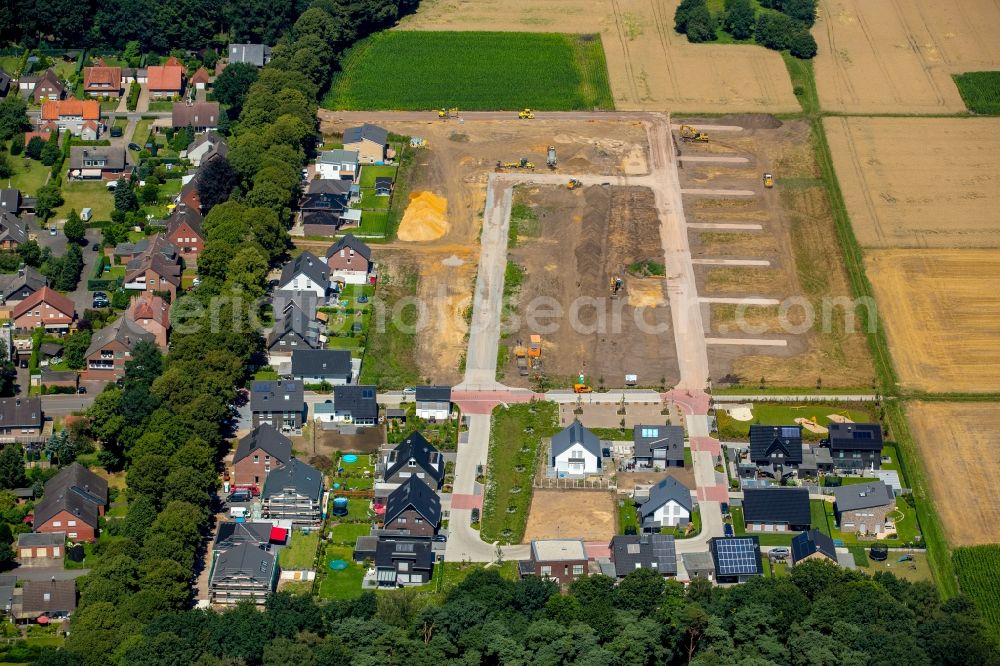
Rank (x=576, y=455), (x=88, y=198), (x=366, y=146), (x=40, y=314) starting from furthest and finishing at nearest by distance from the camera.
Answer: (x=366, y=146) → (x=88, y=198) → (x=40, y=314) → (x=576, y=455)

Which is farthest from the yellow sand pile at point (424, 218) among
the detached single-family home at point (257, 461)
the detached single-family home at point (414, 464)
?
the detached single-family home at point (257, 461)

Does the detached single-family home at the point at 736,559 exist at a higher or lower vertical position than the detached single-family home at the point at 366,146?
lower

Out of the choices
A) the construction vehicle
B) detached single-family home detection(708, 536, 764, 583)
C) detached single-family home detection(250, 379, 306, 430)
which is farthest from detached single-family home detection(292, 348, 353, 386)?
the construction vehicle

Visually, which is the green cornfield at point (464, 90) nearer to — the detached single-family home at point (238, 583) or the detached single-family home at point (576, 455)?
the detached single-family home at point (576, 455)

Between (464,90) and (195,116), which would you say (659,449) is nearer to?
(195,116)

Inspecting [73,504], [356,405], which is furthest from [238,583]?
[356,405]

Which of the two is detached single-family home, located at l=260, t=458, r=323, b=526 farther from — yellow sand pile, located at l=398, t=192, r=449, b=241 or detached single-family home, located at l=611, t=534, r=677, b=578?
yellow sand pile, located at l=398, t=192, r=449, b=241
